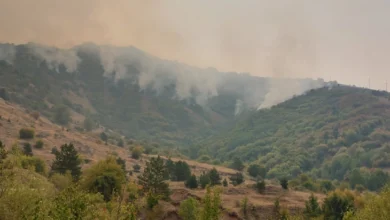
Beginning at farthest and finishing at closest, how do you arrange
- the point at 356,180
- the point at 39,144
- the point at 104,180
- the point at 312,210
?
the point at 356,180 → the point at 39,144 → the point at 104,180 → the point at 312,210

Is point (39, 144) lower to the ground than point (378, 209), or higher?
higher

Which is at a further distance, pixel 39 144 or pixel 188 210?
pixel 39 144

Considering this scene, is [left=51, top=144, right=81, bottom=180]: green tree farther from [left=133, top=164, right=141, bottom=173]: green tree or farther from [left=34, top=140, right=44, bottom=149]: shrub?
[left=34, top=140, right=44, bottom=149]: shrub

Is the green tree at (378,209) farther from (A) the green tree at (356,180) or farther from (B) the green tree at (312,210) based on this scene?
(A) the green tree at (356,180)

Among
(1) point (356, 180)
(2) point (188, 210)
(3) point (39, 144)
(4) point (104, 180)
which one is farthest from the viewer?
(1) point (356, 180)

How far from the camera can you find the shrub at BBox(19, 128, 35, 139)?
166 metres

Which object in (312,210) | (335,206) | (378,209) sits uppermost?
(378,209)

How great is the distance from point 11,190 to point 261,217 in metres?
67.7

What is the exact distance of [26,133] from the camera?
167 meters

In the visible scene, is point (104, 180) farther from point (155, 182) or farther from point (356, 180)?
point (356, 180)

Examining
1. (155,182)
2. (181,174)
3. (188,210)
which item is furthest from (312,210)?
(181,174)

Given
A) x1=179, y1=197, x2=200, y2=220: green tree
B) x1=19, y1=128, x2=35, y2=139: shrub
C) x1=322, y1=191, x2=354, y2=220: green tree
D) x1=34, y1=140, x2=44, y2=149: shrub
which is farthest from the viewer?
x1=19, y1=128, x2=35, y2=139: shrub

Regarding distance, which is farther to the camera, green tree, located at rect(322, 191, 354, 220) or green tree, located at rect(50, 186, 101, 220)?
green tree, located at rect(322, 191, 354, 220)

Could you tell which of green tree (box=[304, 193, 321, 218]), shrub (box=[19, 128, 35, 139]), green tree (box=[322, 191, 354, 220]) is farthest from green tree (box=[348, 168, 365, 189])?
shrub (box=[19, 128, 35, 139])
